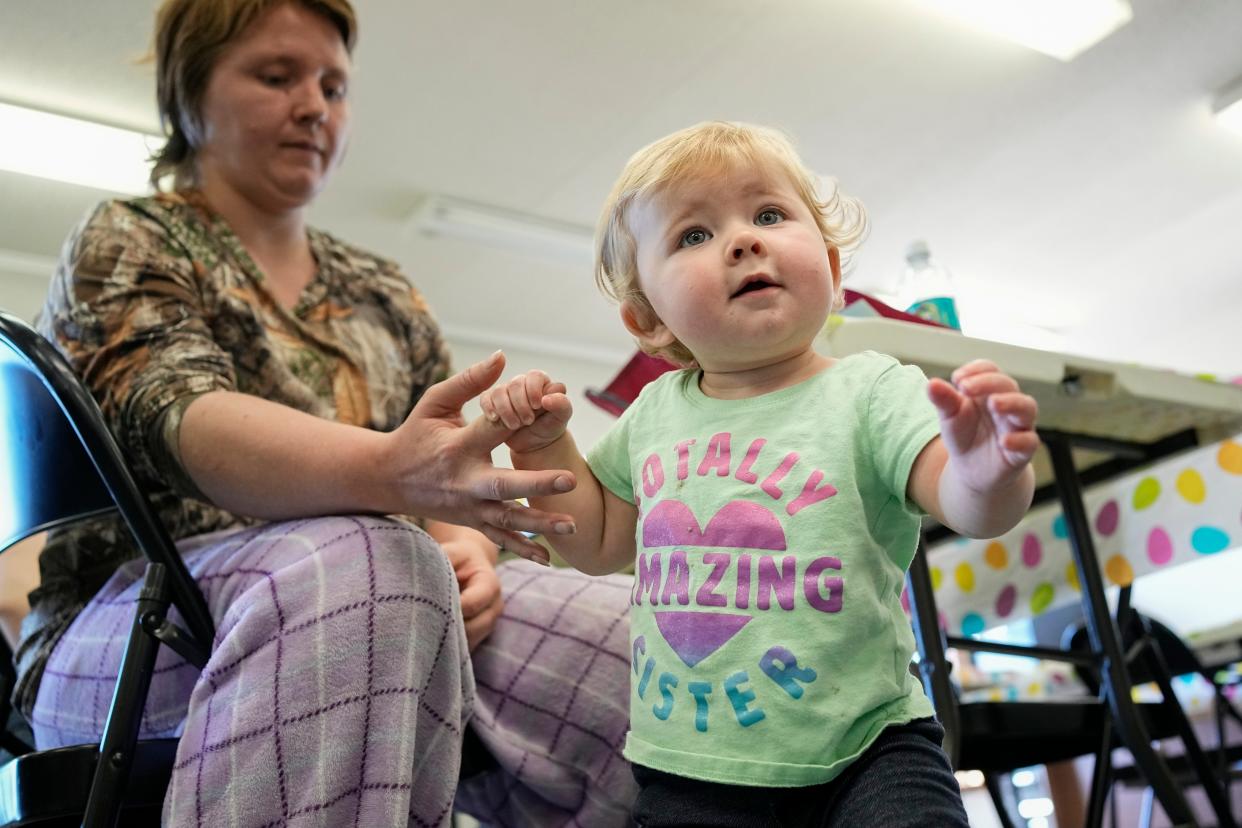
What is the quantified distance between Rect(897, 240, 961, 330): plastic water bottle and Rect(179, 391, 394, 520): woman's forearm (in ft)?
2.64

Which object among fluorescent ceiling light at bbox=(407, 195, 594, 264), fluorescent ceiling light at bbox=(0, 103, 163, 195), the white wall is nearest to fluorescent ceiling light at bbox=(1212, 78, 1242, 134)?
fluorescent ceiling light at bbox=(407, 195, 594, 264)

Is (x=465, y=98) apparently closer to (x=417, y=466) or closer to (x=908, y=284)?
(x=908, y=284)

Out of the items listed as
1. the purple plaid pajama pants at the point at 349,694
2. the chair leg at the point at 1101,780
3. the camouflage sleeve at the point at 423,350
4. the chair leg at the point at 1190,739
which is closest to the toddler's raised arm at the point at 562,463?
the purple plaid pajama pants at the point at 349,694

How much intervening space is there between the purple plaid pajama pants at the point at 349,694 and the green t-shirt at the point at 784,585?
163 millimetres

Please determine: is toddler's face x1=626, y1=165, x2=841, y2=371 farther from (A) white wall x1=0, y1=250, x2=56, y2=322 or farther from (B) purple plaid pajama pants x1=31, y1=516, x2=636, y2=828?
(A) white wall x1=0, y1=250, x2=56, y2=322

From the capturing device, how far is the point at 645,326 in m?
0.91

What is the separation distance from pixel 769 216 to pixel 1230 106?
4.39 meters

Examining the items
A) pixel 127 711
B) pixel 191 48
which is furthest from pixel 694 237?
pixel 191 48

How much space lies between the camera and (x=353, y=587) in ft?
2.54

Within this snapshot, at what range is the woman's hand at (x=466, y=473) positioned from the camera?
73 centimetres

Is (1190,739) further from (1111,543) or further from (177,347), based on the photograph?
(177,347)

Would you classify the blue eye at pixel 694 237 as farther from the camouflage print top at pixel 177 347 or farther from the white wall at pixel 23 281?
the white wall at pixel 23 281

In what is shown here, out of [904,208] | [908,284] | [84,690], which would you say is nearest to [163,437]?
[84,690]

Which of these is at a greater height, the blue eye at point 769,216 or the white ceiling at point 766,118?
the white ceiling at point 766,118
